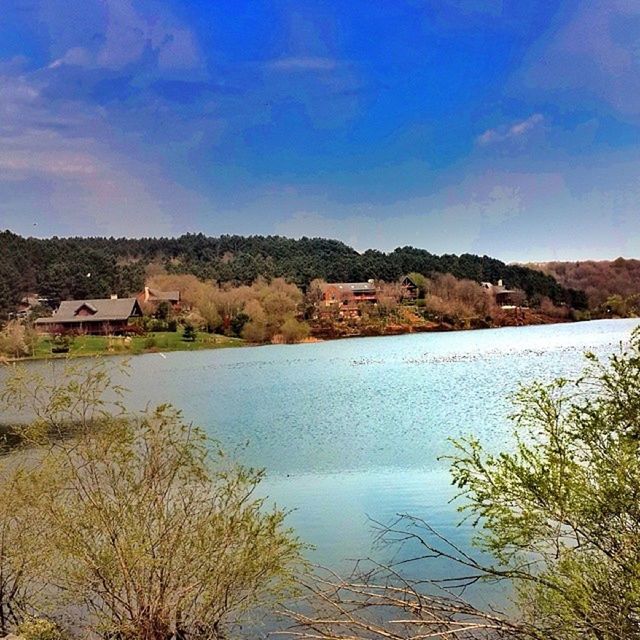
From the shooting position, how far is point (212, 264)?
99.9m

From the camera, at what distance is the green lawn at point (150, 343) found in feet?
179

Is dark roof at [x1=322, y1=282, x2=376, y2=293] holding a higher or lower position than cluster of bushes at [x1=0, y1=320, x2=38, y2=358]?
higher

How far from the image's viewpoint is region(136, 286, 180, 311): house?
2953 inches

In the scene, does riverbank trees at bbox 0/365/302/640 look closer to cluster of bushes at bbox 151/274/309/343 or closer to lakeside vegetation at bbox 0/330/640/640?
lakeside vegetation at bbox 0/330/640/640

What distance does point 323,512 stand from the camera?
12.1 m

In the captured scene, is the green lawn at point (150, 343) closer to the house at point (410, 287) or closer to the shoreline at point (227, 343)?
the shoreline at point (227, 343)

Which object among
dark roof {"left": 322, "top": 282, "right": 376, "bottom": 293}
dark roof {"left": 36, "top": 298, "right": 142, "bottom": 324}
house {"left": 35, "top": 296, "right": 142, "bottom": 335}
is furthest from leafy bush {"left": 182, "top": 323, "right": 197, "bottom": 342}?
dark roof {"left": 322, "top": 282, "right": 376, "bottom": 293}

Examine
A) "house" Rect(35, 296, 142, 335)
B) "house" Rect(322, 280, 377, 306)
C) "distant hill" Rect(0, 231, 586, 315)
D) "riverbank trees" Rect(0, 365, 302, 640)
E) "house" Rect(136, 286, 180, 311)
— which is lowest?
"riverbank trees" Rect(0, 365, 302, 640)

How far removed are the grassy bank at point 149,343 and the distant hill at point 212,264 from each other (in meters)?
14.7

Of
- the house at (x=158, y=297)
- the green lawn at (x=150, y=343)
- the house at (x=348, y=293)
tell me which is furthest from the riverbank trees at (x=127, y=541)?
the house at (x=348, y=293)

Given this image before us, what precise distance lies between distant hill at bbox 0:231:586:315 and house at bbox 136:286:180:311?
4822 mm

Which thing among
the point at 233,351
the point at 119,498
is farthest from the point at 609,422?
the point at 233,351

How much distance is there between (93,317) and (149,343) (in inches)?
387

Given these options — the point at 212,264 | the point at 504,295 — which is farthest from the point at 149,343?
the point at 504,295
